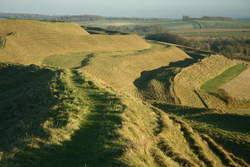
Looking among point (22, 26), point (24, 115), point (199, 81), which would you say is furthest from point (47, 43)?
point (24, 115)

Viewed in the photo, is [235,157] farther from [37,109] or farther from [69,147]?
[37,109]

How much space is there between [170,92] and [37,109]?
63.6ft

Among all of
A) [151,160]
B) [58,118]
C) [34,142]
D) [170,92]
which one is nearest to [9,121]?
[58,118]

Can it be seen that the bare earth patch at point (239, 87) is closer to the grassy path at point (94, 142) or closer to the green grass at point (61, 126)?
the green grass at point (61, 126)

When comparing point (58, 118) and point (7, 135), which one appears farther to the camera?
point (58, 118)

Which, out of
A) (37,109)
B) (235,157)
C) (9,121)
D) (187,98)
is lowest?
(187,98)

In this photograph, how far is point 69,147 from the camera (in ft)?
19.2

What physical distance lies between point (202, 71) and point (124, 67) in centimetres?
1765

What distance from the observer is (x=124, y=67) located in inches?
1292

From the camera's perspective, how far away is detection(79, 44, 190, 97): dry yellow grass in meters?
26.6

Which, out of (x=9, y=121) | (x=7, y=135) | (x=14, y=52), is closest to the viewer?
(x=7, y=135)

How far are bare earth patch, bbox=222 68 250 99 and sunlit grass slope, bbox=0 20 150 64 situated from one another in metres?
27.2

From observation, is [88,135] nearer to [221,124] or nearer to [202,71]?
[221,124]

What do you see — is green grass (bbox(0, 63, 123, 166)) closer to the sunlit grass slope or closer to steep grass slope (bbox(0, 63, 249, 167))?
steep grass slope (bbox(0, 63, 249, 167))
